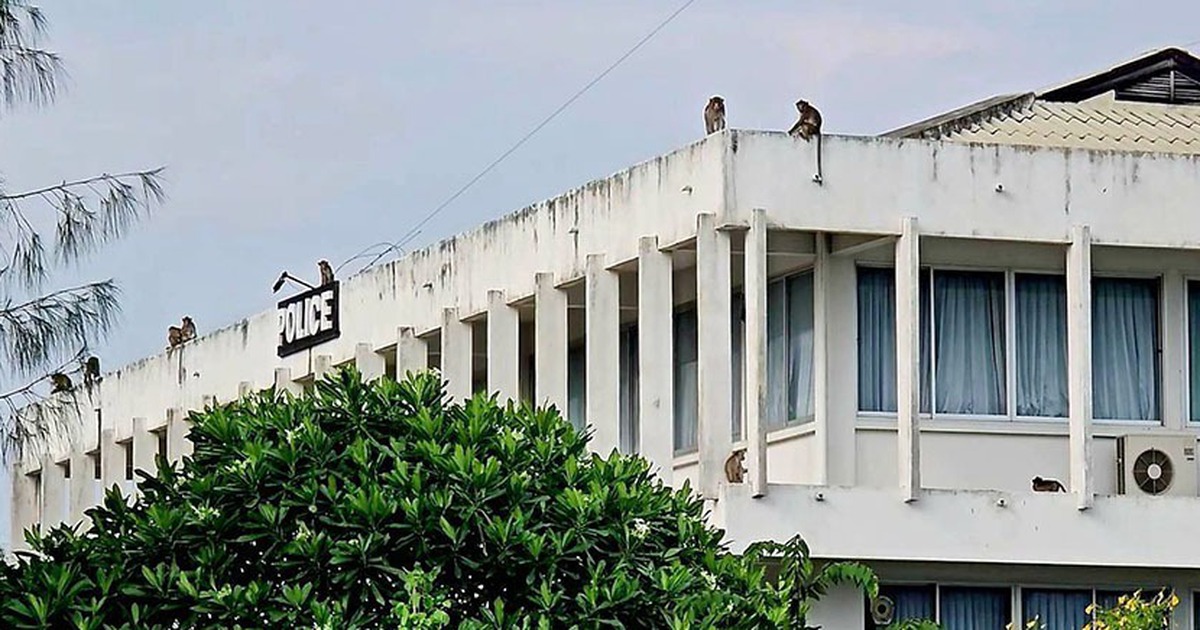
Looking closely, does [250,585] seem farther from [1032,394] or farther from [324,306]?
[324,306]

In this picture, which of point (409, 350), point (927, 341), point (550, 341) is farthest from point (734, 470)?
point (409, 350)

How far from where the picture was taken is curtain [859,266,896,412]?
2420 cm

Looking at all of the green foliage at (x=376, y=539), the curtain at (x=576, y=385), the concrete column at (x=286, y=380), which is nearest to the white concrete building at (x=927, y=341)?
the curtain at (x=576, y=385)

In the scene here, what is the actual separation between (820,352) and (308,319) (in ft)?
31.1

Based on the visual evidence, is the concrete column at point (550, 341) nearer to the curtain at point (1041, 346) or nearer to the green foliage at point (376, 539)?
the curtain at point (1041, 346)

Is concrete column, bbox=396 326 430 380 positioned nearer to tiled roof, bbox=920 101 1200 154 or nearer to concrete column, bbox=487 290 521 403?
concrete column, bbox=487 290 521 403

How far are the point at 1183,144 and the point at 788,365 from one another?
4.70m

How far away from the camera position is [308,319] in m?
31.7

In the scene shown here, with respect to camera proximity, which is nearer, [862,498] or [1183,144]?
[862,498]

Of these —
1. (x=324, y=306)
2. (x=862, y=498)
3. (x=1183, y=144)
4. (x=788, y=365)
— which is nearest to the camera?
(x=862, y=498)

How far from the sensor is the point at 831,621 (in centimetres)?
2314

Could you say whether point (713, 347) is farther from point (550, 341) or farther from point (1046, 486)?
point (1046, 486)

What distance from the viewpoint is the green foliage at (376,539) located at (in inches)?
560

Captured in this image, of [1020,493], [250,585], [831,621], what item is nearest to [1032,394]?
[1020,493]
